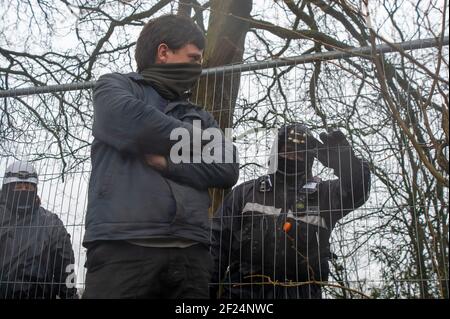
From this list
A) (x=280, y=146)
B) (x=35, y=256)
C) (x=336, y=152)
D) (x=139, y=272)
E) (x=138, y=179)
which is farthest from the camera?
(x=35, y=256)

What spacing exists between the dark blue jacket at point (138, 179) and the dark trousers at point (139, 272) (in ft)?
0.18

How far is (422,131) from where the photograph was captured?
2613 millimetres

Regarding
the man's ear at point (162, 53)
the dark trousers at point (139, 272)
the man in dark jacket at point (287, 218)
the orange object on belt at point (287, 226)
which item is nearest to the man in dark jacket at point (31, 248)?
the man in dark jacket at point (287, 218)

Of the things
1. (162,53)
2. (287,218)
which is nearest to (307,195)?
(287,218)

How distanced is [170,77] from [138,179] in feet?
1.60

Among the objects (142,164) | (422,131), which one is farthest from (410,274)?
(142,164)

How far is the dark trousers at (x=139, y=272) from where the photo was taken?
5.80 feet

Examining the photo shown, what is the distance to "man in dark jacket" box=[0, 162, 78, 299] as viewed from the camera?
128 inches

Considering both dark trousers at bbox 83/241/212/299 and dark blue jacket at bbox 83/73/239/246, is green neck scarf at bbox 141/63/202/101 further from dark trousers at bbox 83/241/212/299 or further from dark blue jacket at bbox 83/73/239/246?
dark trousers at bbox 83/241/212/299

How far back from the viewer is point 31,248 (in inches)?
133

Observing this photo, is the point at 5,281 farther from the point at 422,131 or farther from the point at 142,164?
the point at 422,131

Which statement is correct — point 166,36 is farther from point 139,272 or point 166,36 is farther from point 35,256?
point 35,256

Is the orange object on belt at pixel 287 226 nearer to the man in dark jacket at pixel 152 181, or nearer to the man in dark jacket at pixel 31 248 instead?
the man in dark jacket at pixel 152 181

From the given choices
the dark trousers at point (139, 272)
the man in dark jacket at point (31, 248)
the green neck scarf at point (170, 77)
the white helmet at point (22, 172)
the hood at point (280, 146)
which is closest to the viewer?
the dark trousers at point (139, 272)
